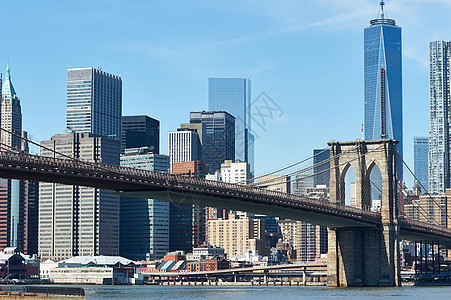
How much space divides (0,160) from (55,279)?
5047 inches

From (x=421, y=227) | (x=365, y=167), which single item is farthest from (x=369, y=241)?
(x=421, y=227)

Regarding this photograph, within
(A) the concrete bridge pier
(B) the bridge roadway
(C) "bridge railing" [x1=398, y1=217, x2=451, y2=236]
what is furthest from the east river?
(C) "bridge railing" [x1=398, y1=217, x2=451, y2=236]

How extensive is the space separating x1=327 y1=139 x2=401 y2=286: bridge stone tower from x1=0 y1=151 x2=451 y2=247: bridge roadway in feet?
5.17

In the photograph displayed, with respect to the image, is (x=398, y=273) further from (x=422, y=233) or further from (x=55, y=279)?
(x=55, y=279)

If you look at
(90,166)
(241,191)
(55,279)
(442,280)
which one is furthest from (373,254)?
(55,279)

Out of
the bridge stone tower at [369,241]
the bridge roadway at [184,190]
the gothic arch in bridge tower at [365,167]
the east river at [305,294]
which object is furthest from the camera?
the gothic arch in bridge tower at [365,167]

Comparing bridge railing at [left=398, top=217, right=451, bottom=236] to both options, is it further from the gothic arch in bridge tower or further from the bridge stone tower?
the bridge stone tower

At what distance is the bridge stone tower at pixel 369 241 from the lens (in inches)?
4309

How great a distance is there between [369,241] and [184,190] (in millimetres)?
30933

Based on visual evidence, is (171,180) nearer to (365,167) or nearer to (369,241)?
(369,241)

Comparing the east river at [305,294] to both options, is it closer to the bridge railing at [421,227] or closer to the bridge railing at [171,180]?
the bridge railing at [171,180]

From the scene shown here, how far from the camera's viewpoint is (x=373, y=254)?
110500 mm

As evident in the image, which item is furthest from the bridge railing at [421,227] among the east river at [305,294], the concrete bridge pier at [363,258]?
the east river at [305,294]

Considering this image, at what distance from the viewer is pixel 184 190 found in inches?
3531
